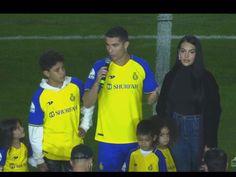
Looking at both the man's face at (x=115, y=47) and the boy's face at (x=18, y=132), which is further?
the boy's face at (x=18, y=132)

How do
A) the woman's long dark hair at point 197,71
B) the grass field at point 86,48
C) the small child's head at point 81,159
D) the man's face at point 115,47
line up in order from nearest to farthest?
the small child's head at point 81,159 < the man's face at point 115,47 < the woman's long dark hair at point 197,71 < the grass field at point 86,48

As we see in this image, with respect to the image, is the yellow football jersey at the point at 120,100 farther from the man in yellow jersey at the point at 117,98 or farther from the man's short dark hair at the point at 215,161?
the man's short dark hair at the point at 215,161

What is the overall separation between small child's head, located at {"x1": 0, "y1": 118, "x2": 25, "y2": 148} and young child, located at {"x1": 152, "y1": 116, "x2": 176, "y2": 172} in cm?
134

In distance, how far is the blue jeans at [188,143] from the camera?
7875 mm

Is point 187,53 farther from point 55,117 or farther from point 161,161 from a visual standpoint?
point 55,117

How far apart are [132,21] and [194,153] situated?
8381mm

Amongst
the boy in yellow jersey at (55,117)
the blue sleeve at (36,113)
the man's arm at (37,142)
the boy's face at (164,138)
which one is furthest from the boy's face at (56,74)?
the boy's face at (164,138)

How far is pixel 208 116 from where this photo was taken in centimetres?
786

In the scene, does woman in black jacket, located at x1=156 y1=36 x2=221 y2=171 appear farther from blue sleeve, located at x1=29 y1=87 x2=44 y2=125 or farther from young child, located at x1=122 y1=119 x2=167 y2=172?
blue sleeve, located at x1=29 y1=87 x2=44 y2=125

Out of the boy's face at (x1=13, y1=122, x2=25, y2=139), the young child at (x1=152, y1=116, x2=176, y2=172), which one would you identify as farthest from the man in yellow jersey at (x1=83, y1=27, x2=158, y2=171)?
the boy's face at (x1=13, y1=122, x2=25, y2=139)

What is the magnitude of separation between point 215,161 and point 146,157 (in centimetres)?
88

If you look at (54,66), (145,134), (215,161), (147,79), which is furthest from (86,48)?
(215,161)

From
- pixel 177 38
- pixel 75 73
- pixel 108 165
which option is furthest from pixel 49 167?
pixel 177 38

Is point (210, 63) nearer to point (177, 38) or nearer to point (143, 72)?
point (177, 38)
